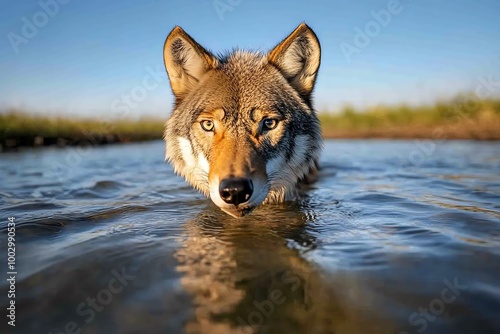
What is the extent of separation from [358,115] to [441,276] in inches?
864

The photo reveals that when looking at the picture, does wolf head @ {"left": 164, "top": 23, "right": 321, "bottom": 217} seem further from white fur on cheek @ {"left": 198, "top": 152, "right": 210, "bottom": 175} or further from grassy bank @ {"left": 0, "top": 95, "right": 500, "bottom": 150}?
grassy bank @ {"left": 0, "top": 95, "right": 500, "bottom": 150}

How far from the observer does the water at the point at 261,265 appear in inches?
70.2

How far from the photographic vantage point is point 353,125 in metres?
22.8

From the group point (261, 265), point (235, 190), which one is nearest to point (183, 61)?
point (235, 190)

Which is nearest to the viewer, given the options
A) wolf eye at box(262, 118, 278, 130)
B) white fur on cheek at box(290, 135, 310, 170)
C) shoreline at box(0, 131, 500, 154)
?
wolf eye at box(262, 118, 278, 130)

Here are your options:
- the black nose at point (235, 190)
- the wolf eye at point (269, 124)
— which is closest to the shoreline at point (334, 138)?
the wolf eye at point (269, 124)

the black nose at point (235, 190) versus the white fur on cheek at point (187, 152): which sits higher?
the white fur on cheek at point (187, 152)

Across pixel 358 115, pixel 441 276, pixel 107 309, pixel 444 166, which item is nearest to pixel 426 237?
pixel 441 276

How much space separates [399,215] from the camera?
3.77m

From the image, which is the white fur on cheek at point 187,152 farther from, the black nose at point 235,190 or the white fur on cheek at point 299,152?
the black nose at point 235,190

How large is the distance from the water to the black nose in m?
0.36

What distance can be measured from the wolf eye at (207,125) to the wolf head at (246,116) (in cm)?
1

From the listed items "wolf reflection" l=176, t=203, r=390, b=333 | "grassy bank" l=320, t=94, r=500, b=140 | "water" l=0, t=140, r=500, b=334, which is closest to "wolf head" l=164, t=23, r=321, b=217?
"wolf reflection" l=176, t=203, r=390, b=333

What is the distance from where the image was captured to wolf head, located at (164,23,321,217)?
3.38m
